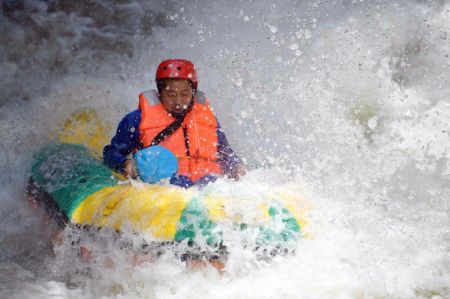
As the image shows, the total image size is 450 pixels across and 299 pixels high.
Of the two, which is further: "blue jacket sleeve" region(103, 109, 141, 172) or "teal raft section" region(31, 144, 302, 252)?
"blue jacket sleeve" region(103, 109, 141, 172)

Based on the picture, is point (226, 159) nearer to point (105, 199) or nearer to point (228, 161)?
point (228, 161)

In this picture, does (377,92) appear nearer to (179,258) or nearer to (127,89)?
(127,89)

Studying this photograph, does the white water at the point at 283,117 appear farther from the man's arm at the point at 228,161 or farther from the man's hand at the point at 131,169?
the man's hand at the point at 131,169

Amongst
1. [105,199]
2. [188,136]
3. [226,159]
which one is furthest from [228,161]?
[105,199]

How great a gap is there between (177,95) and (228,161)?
634 mm

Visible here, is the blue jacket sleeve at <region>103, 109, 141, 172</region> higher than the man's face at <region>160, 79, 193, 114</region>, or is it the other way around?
the man's face at <region>160, 79, 193, 114</region>

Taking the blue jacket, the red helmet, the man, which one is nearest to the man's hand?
the man

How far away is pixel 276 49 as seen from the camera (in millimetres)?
7676

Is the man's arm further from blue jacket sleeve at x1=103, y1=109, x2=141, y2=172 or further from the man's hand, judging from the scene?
the man's hand

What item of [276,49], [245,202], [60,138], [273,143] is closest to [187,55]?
[276,49]

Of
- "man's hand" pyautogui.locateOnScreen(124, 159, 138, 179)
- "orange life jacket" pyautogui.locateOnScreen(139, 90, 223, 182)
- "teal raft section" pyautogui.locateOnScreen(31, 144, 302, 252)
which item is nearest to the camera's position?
"teal raft section" pyautogui.locateOnScreen(31, 144, 302, 252)

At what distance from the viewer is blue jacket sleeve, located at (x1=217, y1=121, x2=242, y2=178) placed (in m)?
4.16

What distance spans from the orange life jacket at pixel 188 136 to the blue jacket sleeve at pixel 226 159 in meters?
0.06

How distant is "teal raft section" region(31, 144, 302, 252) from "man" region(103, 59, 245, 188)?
0.22 metres
